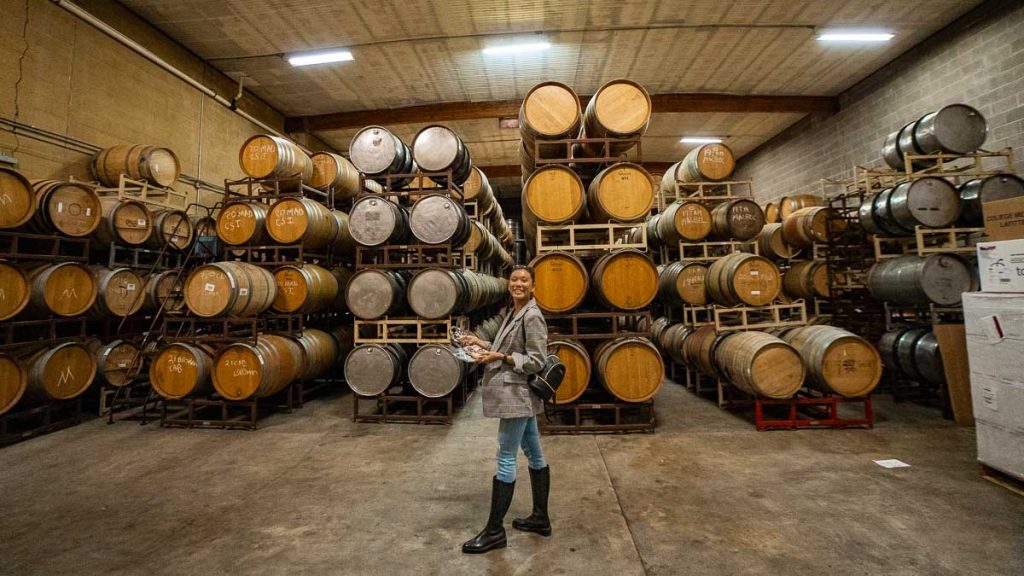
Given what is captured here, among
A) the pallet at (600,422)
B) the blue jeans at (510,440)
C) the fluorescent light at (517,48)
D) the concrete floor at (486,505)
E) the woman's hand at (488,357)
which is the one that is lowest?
the concrete floor at (486,505)

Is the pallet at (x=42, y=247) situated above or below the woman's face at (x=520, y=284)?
above

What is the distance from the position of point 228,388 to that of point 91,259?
3.89 metres

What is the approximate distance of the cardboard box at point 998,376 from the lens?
10.7 ft

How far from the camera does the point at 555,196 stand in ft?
17.1

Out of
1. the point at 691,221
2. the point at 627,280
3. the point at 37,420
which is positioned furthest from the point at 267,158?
the point at 691,221

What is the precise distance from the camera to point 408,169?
6551 millimetres

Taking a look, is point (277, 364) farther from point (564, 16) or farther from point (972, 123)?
point (972, 123)

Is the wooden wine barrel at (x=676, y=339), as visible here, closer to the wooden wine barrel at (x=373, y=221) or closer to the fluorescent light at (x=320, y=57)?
the wooden wine barrel at (x=373, y=221)

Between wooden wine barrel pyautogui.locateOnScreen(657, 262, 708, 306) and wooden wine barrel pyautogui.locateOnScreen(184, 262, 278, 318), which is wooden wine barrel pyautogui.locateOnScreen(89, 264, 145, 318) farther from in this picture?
wooden wine barrel pyautogui.locateOnScreen(657, 262, 708, 306)

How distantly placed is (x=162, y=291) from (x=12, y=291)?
171 centimetres

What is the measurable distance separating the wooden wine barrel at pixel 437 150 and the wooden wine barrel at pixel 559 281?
84.4 inches

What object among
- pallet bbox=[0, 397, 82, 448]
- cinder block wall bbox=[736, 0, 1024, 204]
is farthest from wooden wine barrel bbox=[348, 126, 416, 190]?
cinder block wall bbox=[736, 0, 1024, 204]

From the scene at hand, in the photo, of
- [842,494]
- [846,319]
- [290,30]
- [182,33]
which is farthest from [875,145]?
[182,33]

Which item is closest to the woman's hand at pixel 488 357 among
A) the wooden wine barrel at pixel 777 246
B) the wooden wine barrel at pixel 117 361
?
the wooden wine barrel at pixel 117 361
